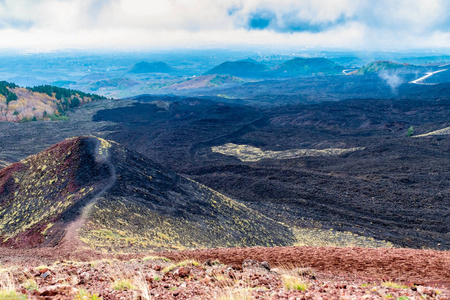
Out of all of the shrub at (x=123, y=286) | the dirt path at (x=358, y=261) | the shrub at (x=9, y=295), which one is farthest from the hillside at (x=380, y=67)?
the shrub at (x=9, y=295)

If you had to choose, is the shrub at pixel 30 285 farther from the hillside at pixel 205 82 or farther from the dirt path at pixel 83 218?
the hillside at pixel 205 82

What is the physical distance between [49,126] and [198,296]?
7131cm

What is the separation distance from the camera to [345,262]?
26.7 feet

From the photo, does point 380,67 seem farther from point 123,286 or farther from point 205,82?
point 123,286

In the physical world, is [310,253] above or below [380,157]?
above

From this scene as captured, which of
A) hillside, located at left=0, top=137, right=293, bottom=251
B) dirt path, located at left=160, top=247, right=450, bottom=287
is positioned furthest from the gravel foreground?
hillside, located at left=0, top=137, right=293, bottom=251

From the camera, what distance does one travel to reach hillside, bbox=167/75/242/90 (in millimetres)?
177000

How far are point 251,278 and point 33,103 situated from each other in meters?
87.8

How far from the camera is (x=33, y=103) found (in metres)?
78.5

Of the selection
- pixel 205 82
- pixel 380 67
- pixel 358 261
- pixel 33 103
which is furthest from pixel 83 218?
pixel 380 67

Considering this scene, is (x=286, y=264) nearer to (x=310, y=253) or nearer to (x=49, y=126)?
(x=310, y=253)

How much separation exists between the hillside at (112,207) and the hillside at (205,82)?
512 ft

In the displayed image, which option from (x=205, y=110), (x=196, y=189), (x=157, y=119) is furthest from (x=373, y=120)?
(x=196, y=189)

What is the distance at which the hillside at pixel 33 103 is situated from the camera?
72938 mm
